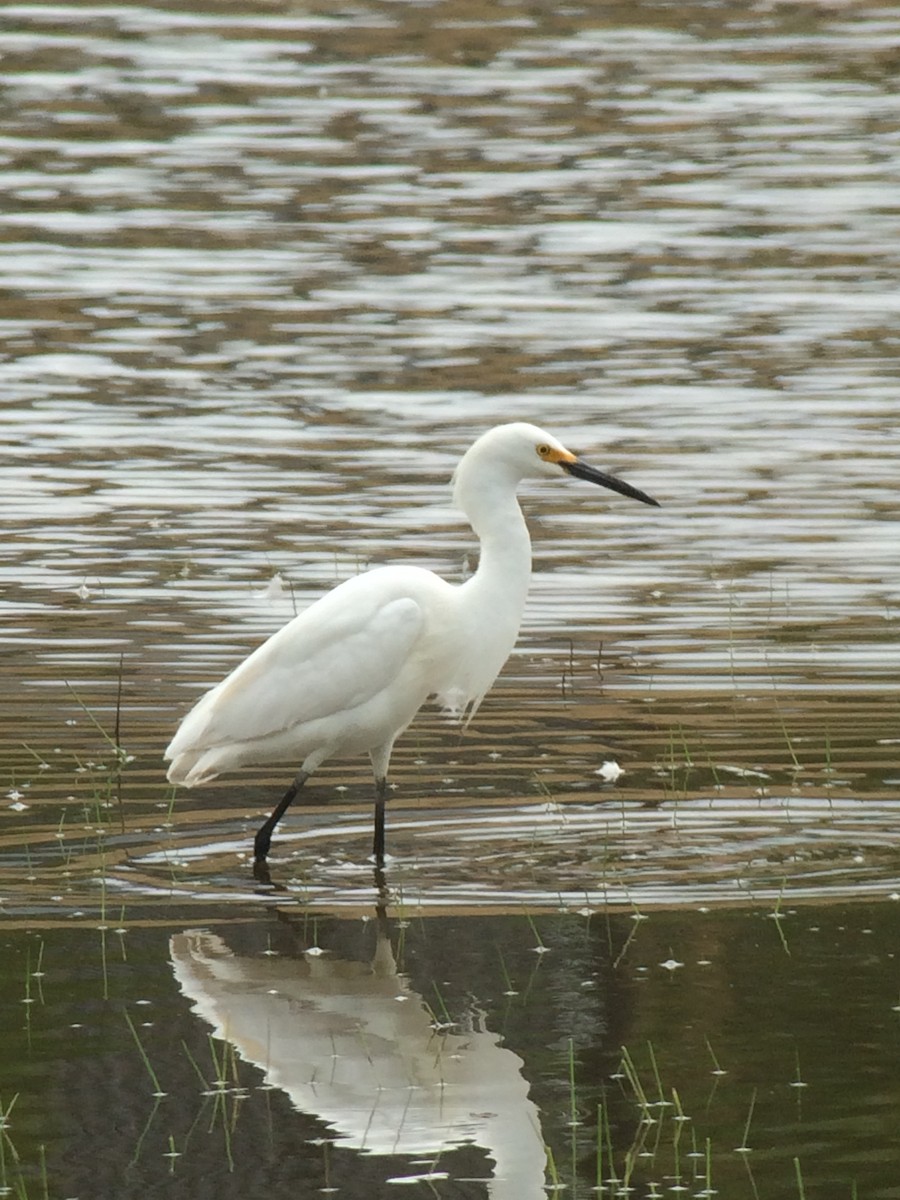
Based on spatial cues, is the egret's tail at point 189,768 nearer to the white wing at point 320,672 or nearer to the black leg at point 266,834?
the white wing at point 320,672

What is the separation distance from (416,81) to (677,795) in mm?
16548

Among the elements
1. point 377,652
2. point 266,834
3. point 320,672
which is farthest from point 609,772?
point 266,834

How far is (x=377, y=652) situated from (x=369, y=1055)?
7.91 feet

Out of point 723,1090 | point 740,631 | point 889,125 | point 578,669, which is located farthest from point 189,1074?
point 889,125

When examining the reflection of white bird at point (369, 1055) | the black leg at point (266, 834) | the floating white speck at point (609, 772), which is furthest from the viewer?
the floating white speck at point (609, 772)

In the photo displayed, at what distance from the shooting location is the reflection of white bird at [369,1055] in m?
5.99

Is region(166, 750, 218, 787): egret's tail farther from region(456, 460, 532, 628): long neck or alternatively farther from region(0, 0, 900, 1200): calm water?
region(456, 460, 532, 628): long neck

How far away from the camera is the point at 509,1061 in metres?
6.54

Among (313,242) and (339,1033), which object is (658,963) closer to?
(339,1033)

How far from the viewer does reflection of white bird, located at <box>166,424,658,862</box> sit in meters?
8.88

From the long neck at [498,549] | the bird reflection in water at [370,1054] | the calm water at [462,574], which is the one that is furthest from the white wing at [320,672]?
the bird reflection in water at [370,1054]

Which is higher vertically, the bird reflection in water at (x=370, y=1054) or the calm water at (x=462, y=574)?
the bird reflection in water at (x=370, y=1054)

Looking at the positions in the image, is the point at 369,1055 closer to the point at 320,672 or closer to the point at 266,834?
the point at 266,834

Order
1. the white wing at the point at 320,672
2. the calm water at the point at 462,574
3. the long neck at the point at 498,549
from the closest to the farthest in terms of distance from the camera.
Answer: the calm water at the point at 462,574 < the white wing at the point at 320,672 < the long neck at the point at 498,549
